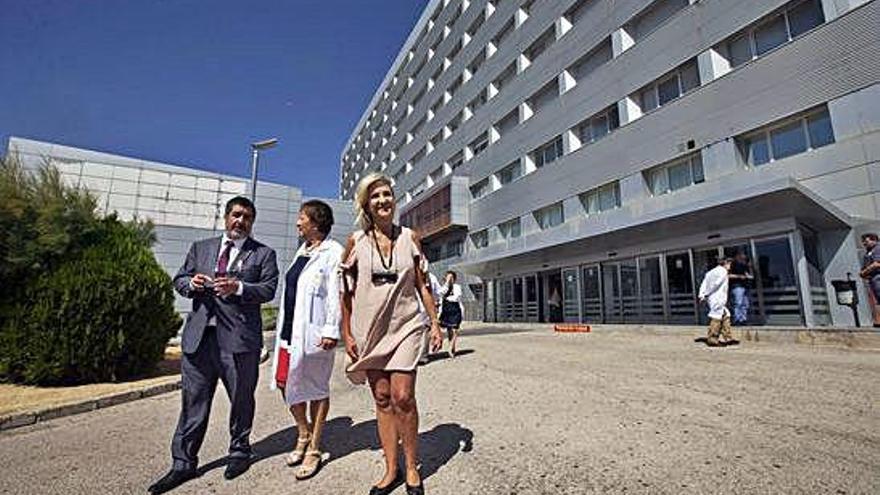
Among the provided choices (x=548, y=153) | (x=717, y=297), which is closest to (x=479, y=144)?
(x=548, y=153)

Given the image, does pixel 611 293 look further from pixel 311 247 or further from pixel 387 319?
pixel 387 319

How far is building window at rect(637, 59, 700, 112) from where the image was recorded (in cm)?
1647

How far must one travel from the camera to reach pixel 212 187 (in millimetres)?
28000

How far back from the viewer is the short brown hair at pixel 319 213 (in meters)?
3.39

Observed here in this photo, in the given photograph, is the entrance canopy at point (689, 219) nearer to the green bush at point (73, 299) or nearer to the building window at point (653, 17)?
the building window at point (653, 17)

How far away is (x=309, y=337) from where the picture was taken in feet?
10.2

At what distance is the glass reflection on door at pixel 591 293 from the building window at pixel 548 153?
749 cm

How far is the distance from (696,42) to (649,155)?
4233 millimetres

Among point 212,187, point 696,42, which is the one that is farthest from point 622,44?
point 212,187

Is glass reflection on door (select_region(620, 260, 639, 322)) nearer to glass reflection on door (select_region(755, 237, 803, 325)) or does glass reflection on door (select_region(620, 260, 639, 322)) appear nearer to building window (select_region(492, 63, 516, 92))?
glass reflection on door (select_region(755, 237, 803, 325))

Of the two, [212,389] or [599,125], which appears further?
[599,125]

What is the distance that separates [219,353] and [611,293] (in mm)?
17132

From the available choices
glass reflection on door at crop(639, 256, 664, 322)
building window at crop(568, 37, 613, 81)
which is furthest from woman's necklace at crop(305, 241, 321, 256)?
building window at crop(568, 37, 613, 81)

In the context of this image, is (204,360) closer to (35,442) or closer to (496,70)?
(35,442)
